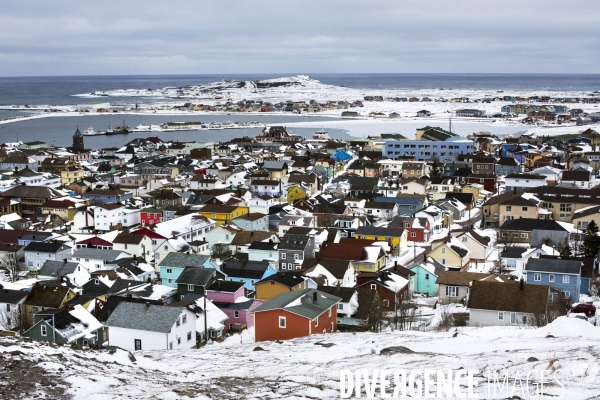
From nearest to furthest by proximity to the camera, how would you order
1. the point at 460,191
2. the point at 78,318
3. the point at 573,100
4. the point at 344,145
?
the point at 78,318
the point at 460,191
the point at 344,145
the point at 573,100

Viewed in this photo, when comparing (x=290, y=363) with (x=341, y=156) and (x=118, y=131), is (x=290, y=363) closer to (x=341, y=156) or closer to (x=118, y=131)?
(x=341, y=156)

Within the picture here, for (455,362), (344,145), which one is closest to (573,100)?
(344,145)

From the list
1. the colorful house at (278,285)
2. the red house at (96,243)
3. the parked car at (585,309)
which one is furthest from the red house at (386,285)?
the red house at (96,243)

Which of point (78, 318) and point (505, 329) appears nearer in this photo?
point (505, 329)

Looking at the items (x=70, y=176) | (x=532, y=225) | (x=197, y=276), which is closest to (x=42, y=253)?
(x=197, y=276)

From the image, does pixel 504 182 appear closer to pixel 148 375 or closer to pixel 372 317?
pixel 372 317

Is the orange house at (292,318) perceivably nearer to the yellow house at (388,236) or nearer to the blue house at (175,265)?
the blue house at (175,265)
